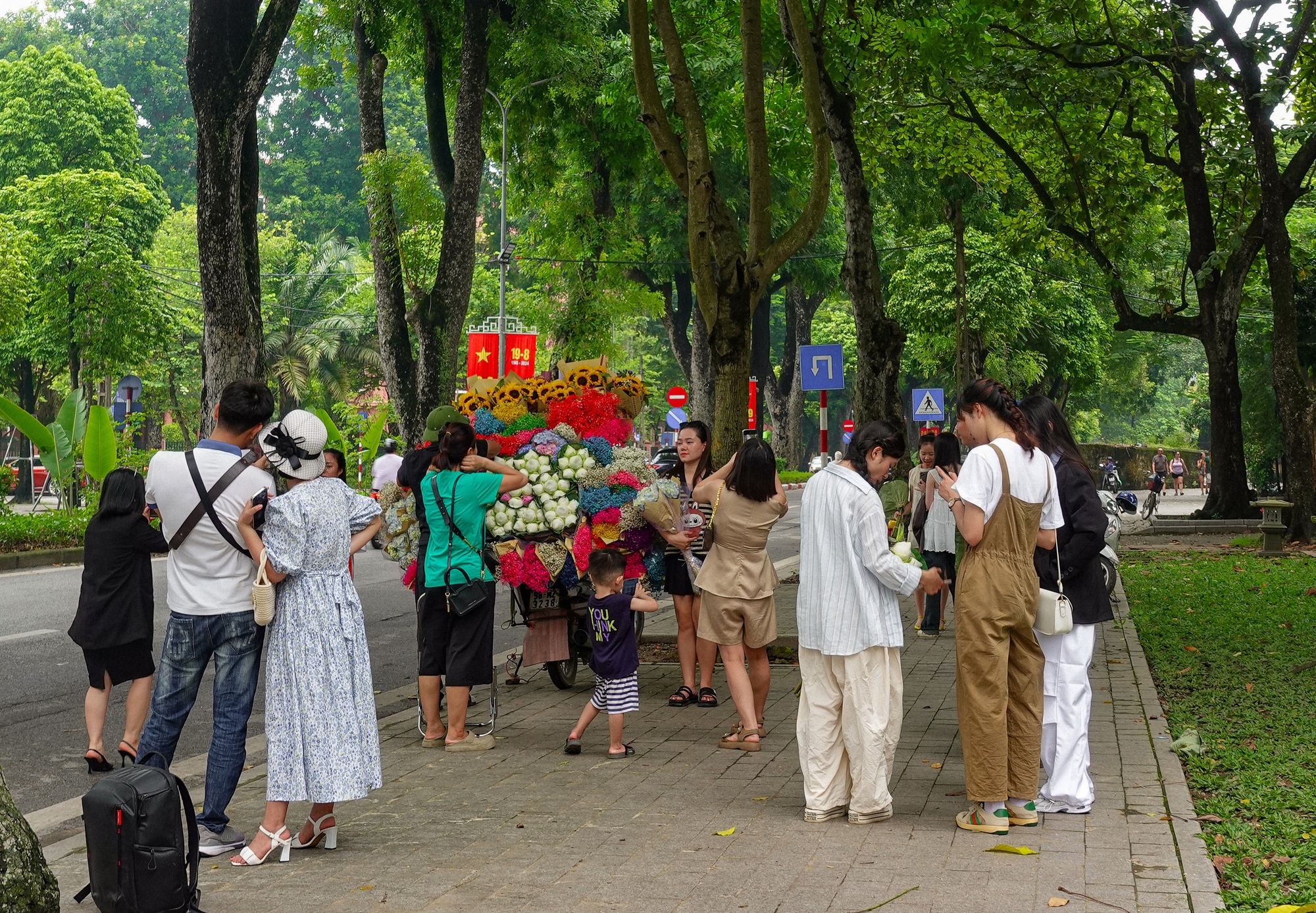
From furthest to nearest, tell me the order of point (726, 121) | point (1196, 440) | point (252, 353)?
point (1196, 440)
point (726, 121)
point (252, 353)

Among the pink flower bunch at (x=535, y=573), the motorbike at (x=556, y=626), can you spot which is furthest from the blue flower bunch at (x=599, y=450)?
the motorbike at (x=556, y=626)

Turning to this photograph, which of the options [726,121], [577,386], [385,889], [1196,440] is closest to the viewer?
[385,889]

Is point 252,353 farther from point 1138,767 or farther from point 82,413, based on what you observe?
point 1138,767

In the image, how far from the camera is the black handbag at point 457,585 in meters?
7.63

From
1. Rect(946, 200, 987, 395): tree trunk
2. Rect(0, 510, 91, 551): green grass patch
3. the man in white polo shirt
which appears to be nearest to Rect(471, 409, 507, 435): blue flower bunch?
the man in white polo shirt

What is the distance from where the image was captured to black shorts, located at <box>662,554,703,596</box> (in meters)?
8.99

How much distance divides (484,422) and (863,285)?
8187 millimetres

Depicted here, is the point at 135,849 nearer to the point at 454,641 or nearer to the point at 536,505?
the point at 454,641

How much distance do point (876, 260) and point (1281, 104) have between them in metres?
8.85

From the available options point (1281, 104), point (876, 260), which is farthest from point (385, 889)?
point (1281, 104)

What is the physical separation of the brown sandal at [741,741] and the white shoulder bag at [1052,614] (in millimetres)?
2155

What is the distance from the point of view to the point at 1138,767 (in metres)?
6.93

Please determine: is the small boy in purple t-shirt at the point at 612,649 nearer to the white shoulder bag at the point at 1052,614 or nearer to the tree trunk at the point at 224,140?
the white shoulder bag at the point at 1052,614

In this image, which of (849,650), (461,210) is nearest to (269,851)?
(849,650)
